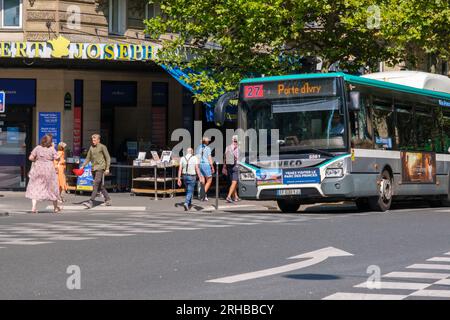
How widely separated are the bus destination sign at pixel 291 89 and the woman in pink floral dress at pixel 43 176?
15.6 ft

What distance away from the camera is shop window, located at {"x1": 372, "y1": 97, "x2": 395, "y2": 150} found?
23.1 m

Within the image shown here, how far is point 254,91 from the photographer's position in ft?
74.9

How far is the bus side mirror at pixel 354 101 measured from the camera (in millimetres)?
21453

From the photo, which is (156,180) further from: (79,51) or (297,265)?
(297,265)

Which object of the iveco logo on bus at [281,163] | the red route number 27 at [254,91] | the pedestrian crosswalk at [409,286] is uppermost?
the red route number 27 at [254,91]

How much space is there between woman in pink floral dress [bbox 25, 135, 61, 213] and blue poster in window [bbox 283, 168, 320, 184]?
5411mm

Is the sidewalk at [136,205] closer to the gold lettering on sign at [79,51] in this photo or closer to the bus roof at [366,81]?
the bus roof at [366,81]

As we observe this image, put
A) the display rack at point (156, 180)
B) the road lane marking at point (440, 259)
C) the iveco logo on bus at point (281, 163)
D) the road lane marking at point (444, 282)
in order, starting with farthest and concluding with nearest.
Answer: the display rack at point (156, 180) → the iveco logo on bus at point (281, 163) → the road lane marking at point (440, 259) → the road lane marking at point (444, 282)

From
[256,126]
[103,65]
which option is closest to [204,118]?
[103,65]

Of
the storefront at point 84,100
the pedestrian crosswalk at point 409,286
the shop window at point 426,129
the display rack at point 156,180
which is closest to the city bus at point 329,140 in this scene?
the shop window at point 426,129

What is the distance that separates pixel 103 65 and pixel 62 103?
70.3 inches

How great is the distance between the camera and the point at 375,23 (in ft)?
93.6

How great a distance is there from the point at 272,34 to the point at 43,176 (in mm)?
8664

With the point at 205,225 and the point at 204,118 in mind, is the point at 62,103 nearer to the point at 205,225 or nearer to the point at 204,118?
the point at 204,118
